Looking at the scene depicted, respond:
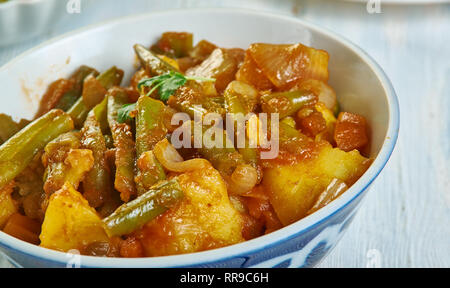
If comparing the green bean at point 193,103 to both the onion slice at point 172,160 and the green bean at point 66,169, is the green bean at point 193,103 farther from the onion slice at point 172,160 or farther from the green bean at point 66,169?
the green bean at point 66,169

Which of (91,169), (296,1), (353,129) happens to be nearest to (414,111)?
(353,129)

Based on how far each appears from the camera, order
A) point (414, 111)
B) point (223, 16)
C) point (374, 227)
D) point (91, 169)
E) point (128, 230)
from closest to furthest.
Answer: point (128, 230), point (91, 169), point (374, 227), point (223, 16), point (414, 111)

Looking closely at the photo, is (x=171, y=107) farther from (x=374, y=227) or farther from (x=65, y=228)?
(x=374, y=227)

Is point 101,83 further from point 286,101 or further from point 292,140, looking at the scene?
point 292,140

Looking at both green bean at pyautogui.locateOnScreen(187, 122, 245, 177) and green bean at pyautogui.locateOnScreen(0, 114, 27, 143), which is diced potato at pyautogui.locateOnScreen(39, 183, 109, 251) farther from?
green bean at pyautogui.locateOnScreen(0, 114, 27, 143)

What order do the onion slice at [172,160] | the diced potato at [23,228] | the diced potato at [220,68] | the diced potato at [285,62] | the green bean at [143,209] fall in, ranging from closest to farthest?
the green bean at [143,209]
the onion slice at [172,160]
the diced potato at [23,228]
the diced potato at [285,62]
the diced potato at [220,68]

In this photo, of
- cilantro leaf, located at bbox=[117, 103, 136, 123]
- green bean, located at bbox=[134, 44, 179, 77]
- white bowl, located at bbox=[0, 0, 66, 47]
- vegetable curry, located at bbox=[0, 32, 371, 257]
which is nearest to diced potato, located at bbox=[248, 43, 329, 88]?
vegetable curry, located at bbox=[0, 32, 371, 257]

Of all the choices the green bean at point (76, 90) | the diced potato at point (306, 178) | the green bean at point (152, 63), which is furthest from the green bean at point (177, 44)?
the diced potato at point (306, 178)
